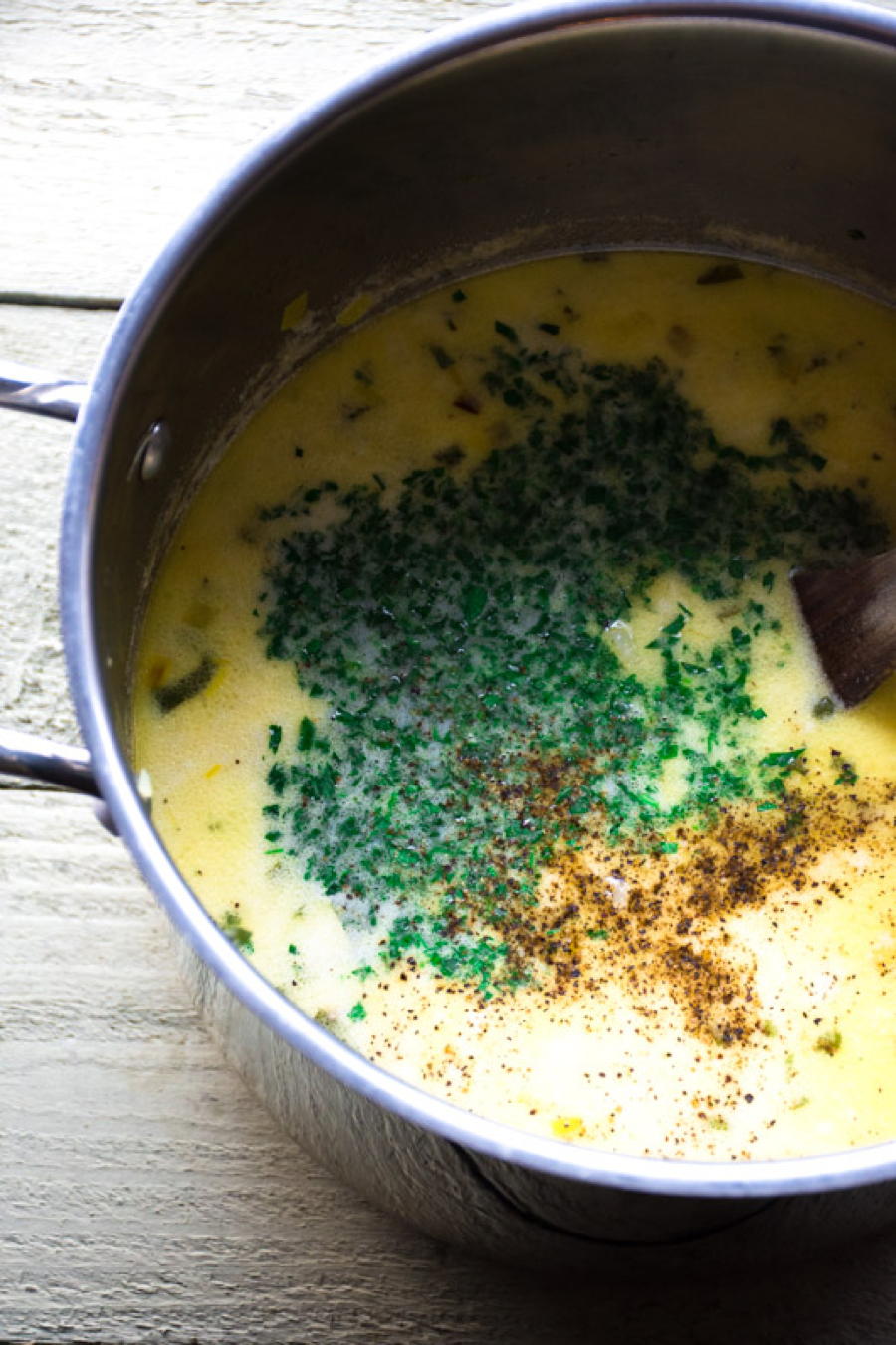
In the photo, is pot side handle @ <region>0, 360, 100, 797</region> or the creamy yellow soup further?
the creamy yellow soup

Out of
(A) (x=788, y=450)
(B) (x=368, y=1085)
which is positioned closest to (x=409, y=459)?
(A) (x=788, y=450)

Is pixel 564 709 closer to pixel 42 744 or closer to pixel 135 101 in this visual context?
pixel 42 744

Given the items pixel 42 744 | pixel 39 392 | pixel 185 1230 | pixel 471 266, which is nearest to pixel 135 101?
pixel 471 266

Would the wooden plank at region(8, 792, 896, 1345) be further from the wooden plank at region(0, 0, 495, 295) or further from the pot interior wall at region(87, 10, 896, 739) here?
the wooden plank at region(0, 0, 495, 295)

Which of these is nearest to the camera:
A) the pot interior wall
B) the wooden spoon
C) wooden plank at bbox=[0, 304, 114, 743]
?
the pot interior wall

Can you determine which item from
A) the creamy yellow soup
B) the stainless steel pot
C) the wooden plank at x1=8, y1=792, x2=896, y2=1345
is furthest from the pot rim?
the wooden plank at x1=8, y1=792, x2=896, y2=1345

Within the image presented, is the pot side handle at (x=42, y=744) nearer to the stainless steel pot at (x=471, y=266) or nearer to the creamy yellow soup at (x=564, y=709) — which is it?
the stainless steel pot at (x=471, y=266)
